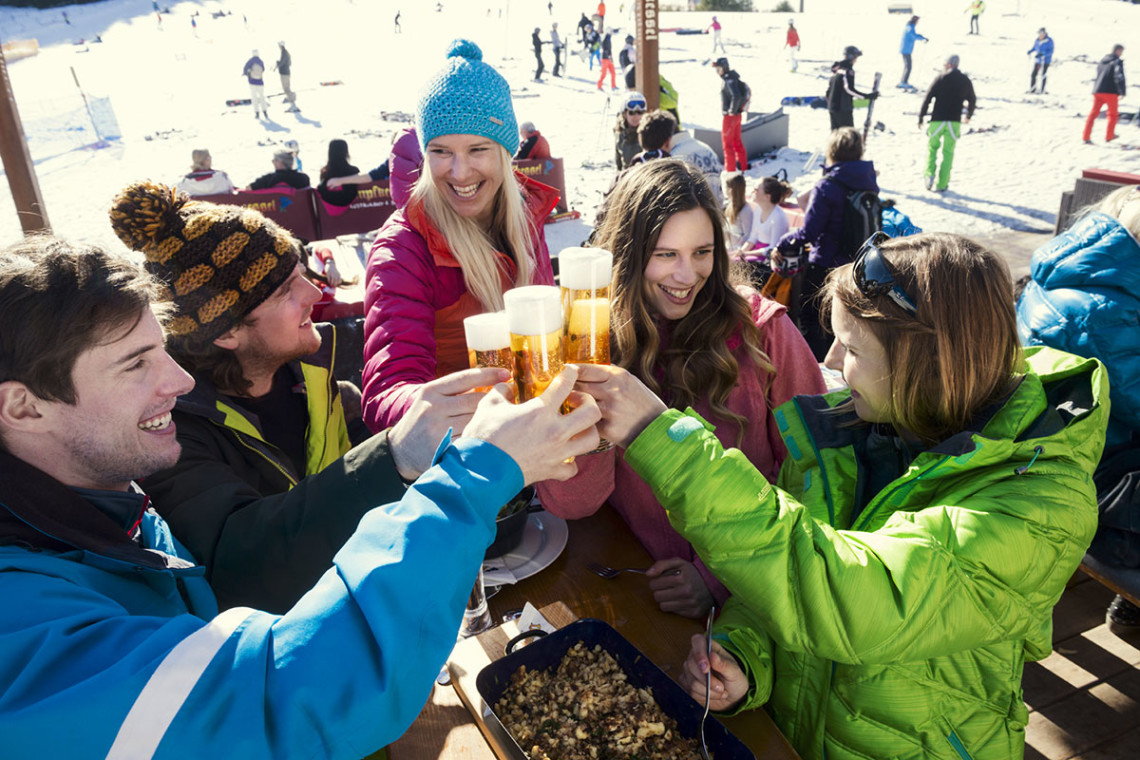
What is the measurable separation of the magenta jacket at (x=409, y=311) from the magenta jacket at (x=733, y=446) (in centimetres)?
52

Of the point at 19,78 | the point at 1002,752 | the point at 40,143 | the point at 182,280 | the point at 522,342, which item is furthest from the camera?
the point at 19,78

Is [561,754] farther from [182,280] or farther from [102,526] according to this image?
[182,280]

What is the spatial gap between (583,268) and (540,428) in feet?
1.31

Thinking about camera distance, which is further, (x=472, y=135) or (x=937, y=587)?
(x=472, y=135)

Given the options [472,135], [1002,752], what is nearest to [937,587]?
[1002,752]

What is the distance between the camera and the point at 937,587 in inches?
50.8

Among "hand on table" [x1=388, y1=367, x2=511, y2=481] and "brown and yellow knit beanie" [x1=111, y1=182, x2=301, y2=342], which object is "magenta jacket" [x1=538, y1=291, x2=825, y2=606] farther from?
"brown and yellow knit beanie" [x1=111, y1=182, x2=301, y2=342]

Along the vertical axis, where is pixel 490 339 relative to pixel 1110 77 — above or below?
above

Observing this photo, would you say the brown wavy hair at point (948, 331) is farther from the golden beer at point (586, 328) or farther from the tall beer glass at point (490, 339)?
the tall beer glass at point (490, 339)

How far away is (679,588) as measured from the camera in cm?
176

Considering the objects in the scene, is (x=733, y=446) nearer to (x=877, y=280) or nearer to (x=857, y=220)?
(x=877, y=280)

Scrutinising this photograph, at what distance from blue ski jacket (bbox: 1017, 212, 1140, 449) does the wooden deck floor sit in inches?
35.9

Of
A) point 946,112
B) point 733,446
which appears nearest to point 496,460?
point 733,446

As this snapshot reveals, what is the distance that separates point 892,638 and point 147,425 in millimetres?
1541
